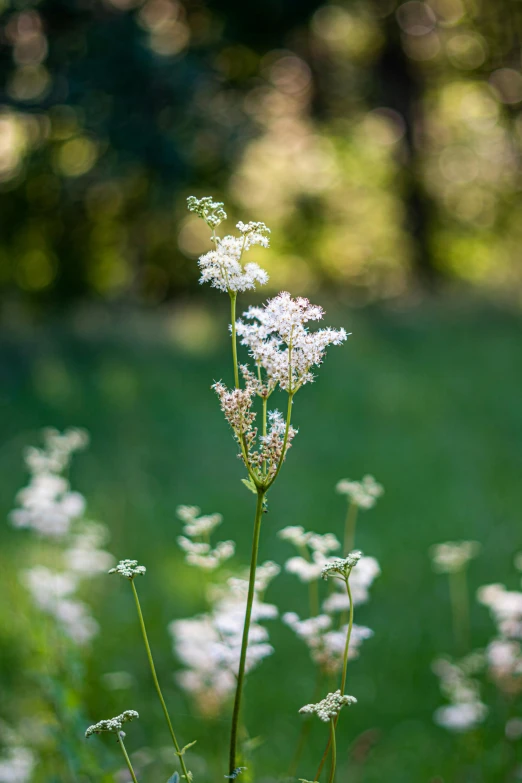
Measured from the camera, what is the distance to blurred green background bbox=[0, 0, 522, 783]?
11.9 ft

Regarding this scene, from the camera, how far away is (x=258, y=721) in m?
3.37

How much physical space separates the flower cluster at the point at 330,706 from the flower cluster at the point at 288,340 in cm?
51

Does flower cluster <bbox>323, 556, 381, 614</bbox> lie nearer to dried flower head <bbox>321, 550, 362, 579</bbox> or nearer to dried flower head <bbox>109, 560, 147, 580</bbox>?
dried flower head <bbox>321, 550, 362, 579</bbox>

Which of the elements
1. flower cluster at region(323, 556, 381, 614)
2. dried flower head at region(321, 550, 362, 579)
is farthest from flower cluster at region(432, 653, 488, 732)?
dried flower head at region(321, 550, 362, 579)

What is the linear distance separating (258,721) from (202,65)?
27.3 ft

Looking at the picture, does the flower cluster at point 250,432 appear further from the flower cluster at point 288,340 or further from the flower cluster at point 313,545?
the flower cluster at point 313,545

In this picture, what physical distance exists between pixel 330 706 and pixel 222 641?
0.63 metres

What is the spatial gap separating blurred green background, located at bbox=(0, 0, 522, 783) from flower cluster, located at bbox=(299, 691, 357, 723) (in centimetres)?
76

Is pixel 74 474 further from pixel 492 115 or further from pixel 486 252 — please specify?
pixel 486 252

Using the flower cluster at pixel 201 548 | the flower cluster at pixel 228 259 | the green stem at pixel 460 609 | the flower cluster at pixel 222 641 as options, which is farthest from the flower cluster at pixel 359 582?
the green stem at pixel 460 609

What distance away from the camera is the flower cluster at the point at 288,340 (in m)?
1.26

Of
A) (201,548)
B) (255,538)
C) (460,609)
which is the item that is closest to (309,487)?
(460,609)

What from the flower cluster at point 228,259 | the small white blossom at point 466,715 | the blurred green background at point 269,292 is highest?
the blurred green background at point 269,292

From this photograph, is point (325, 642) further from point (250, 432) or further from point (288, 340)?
point (288, 340)
